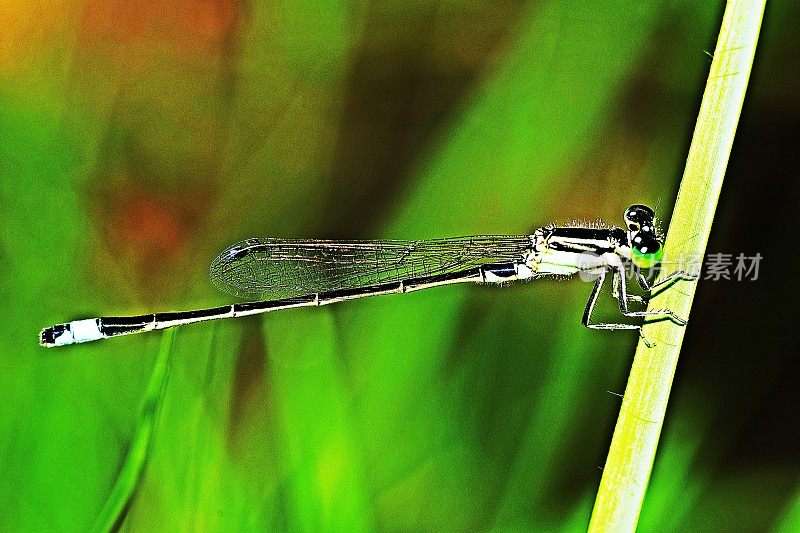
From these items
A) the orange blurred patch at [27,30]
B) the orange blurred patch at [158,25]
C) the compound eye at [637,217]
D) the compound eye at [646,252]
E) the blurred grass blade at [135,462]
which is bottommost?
the blurred grass blade at [135,462]

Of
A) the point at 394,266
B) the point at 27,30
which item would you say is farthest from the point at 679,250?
the point at 27,30

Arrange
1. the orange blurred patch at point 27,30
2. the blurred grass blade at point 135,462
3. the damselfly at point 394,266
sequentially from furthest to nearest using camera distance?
the orange blurred patch at point 27,30
the damselfly at point 394,266
the blurred grass blade at point 135,462

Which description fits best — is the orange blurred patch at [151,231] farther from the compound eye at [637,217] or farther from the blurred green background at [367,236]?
the compound eye at [637,217]

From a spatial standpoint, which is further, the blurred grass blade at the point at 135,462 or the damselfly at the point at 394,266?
the damselfly at the point at 394,266

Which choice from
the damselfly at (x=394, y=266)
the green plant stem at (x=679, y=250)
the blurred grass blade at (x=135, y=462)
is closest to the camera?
the green plant stem at (x=679, y=250)

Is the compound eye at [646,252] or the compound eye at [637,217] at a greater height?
the compound eye at [637,217]

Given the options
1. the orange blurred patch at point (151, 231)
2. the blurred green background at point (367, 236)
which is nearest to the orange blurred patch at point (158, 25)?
the blurred green background at point (367, 236)
